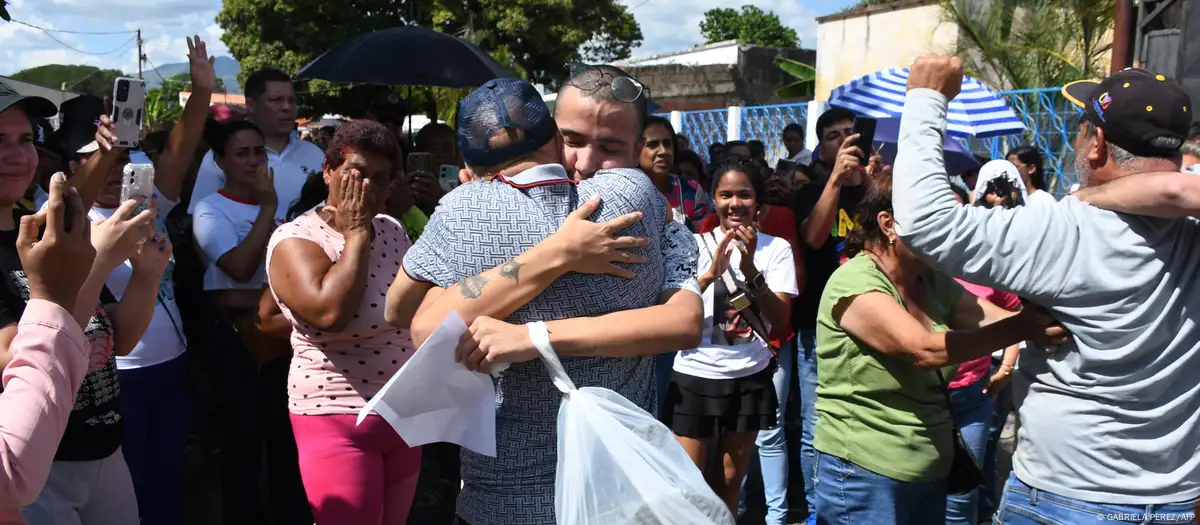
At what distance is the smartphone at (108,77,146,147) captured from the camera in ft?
11.0

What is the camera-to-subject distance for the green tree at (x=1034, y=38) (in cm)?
1435

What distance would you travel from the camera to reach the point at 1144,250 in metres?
2.15

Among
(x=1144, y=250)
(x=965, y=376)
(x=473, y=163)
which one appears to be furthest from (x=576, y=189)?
(x=965, y=376)

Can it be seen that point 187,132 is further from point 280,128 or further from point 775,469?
point 775,469

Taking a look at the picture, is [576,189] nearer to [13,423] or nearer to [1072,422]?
[13,423]

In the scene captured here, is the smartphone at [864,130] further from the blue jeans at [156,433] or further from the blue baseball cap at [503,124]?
the blue jeans at [156,433]

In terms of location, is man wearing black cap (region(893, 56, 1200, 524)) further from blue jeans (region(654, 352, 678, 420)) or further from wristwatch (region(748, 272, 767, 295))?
blue jeans (region(654, 352, 678, 420))

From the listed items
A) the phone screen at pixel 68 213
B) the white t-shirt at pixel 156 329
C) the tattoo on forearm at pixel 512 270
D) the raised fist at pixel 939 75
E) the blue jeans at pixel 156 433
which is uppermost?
the raised fist at pixel 939 75

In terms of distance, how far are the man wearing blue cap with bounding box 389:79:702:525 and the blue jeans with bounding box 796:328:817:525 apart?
2.65 m

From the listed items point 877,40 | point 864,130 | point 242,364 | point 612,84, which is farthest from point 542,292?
point 877,40

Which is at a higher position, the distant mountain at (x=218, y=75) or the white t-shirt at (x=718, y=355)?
the distant mountain at (x=218, y=75)

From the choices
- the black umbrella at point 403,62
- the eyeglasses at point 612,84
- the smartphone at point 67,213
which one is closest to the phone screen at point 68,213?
the smartphone at point 67,213

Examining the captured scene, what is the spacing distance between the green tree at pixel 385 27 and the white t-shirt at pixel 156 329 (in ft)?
60.9

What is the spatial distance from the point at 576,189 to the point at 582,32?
22.7m
